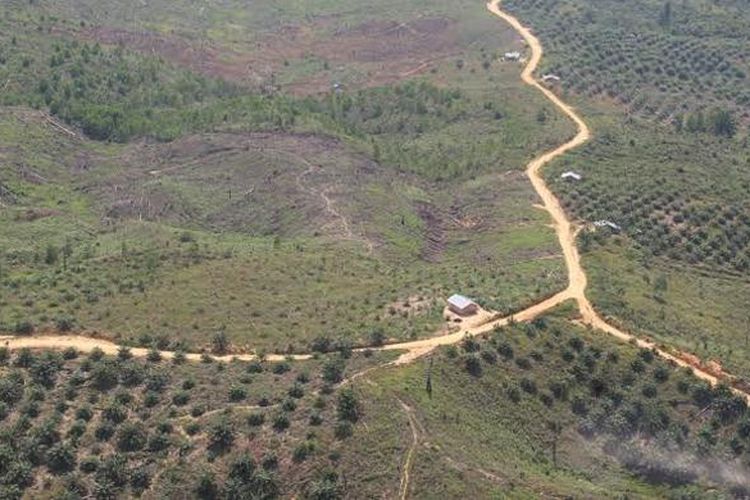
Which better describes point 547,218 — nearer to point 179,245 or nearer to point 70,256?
point 179,245

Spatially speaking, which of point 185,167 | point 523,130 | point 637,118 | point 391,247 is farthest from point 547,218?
point 185,167

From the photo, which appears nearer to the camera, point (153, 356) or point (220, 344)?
point (153, 356)

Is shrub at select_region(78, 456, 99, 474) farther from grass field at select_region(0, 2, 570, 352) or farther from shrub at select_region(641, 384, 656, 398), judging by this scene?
shrub at select_region(641, 384, 656, 398)

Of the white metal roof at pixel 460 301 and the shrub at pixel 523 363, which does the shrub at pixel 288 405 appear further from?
the white metal roof at pixel 460 301

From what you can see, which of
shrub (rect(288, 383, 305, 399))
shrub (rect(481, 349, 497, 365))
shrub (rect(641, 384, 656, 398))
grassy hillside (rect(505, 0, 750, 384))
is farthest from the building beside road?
shrub (rect(288, 383, 305, 399))

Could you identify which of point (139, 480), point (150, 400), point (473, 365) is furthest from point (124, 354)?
point (473, 365)

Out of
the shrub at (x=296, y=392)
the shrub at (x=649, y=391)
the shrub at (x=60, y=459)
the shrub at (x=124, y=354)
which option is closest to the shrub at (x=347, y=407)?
the shrub at (x=296, y=392)

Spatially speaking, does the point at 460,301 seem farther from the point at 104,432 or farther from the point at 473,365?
the point at 104,432
